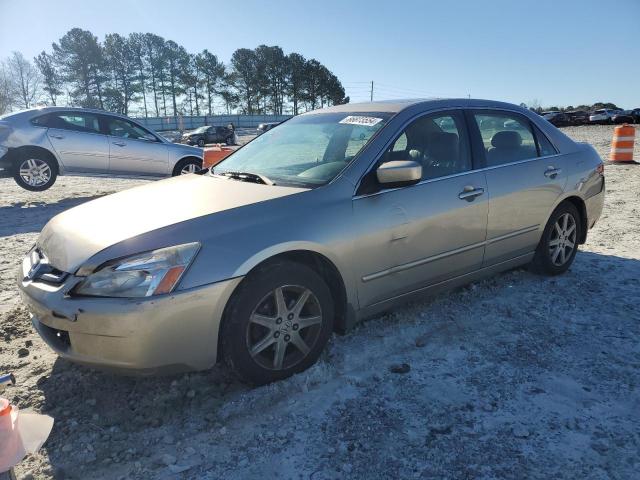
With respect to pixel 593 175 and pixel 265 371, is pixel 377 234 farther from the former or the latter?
pixel 593 175

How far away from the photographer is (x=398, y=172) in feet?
9.78

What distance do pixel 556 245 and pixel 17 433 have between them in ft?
13.9

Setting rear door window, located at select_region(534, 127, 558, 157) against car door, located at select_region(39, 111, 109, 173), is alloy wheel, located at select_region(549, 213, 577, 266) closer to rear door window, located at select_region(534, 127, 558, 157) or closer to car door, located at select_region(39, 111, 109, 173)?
rear door window, located at select_region(534, 127, 558, 157)

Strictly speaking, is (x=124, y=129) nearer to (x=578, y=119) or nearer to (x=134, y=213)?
(x=134, y=213)

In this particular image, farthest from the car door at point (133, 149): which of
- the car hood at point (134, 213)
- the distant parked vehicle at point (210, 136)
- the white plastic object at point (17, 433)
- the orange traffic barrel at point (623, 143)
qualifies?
the distant parked vehicle at point (210, 136)

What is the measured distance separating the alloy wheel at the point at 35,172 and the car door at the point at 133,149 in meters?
1.11

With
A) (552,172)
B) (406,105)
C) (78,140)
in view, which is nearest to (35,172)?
(78,140)

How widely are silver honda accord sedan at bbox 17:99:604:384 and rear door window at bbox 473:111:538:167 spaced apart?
14 mm

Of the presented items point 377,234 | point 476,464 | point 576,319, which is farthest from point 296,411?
point 576,319

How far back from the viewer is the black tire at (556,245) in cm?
433

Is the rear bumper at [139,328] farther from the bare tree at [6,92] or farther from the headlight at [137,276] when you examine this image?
the bare tree at [6,92]

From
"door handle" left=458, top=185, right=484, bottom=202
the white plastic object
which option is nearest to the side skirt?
"door handle" left=458, top=185, right=484, bottom=202

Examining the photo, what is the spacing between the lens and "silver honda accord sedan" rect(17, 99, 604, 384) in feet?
7.88

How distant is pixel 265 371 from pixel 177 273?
2.54 feet
